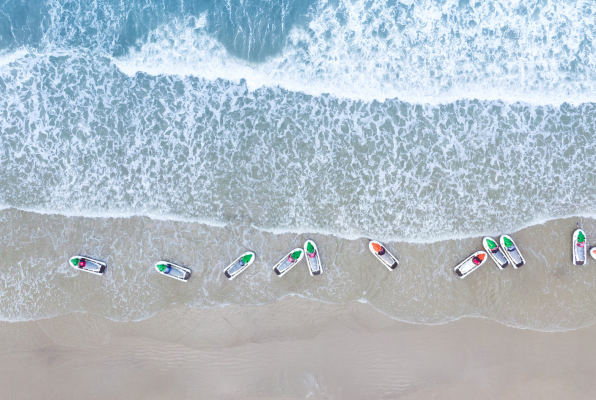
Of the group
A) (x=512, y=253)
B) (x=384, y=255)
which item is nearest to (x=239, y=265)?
(x=384, y=255)

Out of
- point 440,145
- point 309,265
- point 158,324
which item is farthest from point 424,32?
point 158,324

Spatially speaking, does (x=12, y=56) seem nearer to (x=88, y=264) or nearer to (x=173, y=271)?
(x=88, y=264)

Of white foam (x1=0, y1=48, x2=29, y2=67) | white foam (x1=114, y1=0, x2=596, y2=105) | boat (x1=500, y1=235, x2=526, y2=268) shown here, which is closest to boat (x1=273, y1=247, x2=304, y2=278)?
white foam (x1=114, y1=0, x2=596, y2=105)

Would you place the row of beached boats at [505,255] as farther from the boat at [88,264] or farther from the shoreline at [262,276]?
the boat at [88,264]

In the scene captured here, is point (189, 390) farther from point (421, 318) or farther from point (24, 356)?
point (421, 318)

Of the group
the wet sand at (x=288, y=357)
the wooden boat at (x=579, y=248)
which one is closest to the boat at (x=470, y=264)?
the wet sand at (x=288, y=357)

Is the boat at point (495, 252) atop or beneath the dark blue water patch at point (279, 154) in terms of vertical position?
beneath

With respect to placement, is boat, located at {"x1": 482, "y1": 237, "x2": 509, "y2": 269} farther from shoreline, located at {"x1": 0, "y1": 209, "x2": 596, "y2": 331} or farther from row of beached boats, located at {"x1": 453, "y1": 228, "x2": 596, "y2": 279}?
shoreline, located at {"x1": 0, "y1": 209, "x2": 596, "y2": 331}
